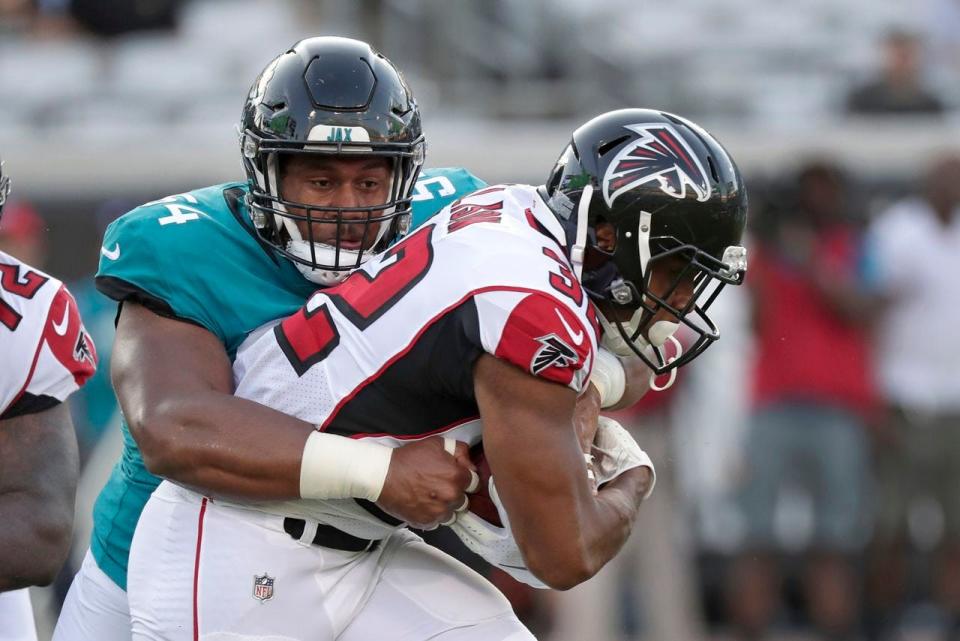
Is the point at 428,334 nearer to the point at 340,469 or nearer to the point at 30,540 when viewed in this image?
the point at 340,469

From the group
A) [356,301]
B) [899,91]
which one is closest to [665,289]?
[356,301]

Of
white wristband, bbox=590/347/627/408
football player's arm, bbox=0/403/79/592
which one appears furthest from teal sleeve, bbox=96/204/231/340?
white wristband, bbox=590/347/627/408

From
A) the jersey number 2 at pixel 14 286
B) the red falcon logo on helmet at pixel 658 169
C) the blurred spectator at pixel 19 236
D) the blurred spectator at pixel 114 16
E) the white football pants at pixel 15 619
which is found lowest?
the blurred spectator at pixel 19 236

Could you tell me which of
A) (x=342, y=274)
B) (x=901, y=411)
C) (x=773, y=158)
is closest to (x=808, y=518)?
(x=901, y=411)

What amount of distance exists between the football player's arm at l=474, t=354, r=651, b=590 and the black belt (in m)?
0.41

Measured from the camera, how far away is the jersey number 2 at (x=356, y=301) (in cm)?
313

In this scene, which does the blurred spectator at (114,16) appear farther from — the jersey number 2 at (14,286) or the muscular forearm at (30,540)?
the muscular forearm at (30,540)

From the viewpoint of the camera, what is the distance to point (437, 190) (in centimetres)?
396

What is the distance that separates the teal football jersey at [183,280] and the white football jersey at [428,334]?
122 mm

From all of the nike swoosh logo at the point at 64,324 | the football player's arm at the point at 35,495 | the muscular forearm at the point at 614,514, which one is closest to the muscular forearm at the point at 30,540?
the football player's arm at the point at 35,495

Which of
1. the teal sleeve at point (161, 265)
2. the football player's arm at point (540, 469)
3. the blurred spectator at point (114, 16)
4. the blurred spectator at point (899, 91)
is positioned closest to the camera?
the football player's arm at point (540, 469)

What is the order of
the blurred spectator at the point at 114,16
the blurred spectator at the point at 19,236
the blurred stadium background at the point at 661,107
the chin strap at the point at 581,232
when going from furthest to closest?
1. the blurred spectator at the point at 114,16
2. the blurred stadium background at the point at 661,107
3. the blurred spectator at the point at 19,236
4. the chin strap at the point at 581,232

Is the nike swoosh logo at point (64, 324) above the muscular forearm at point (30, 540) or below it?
above

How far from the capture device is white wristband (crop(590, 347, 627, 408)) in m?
3.44
